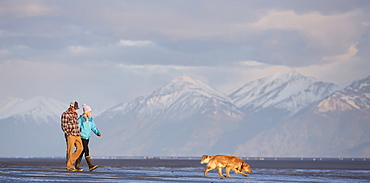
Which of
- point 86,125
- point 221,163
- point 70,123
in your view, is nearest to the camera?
point 70,123

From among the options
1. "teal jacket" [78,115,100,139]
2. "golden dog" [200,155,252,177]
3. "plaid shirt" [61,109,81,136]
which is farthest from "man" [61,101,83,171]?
"golden dog" [200,155,252,177]

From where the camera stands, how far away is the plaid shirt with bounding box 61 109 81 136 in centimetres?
3128

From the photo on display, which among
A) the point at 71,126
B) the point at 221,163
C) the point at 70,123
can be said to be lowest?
the point at 221,163

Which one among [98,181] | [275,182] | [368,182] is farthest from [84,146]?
[368,182]

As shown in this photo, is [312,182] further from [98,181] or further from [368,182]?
[98,181]

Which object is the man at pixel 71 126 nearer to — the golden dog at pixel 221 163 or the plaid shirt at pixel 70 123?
the plaid shirt at pixel 70 123

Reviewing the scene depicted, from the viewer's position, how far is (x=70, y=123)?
31438 millimetres

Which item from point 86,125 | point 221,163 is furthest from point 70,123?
point 221,163

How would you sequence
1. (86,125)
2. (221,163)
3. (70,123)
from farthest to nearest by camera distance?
(221,163) < (86,125) < (70,123)

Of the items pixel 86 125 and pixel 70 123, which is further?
pixel 86 125

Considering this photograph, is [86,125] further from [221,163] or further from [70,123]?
[221,163]

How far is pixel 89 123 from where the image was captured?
106 ft

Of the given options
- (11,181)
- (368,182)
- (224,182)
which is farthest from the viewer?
(368,182)

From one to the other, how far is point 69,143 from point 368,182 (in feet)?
40.8
